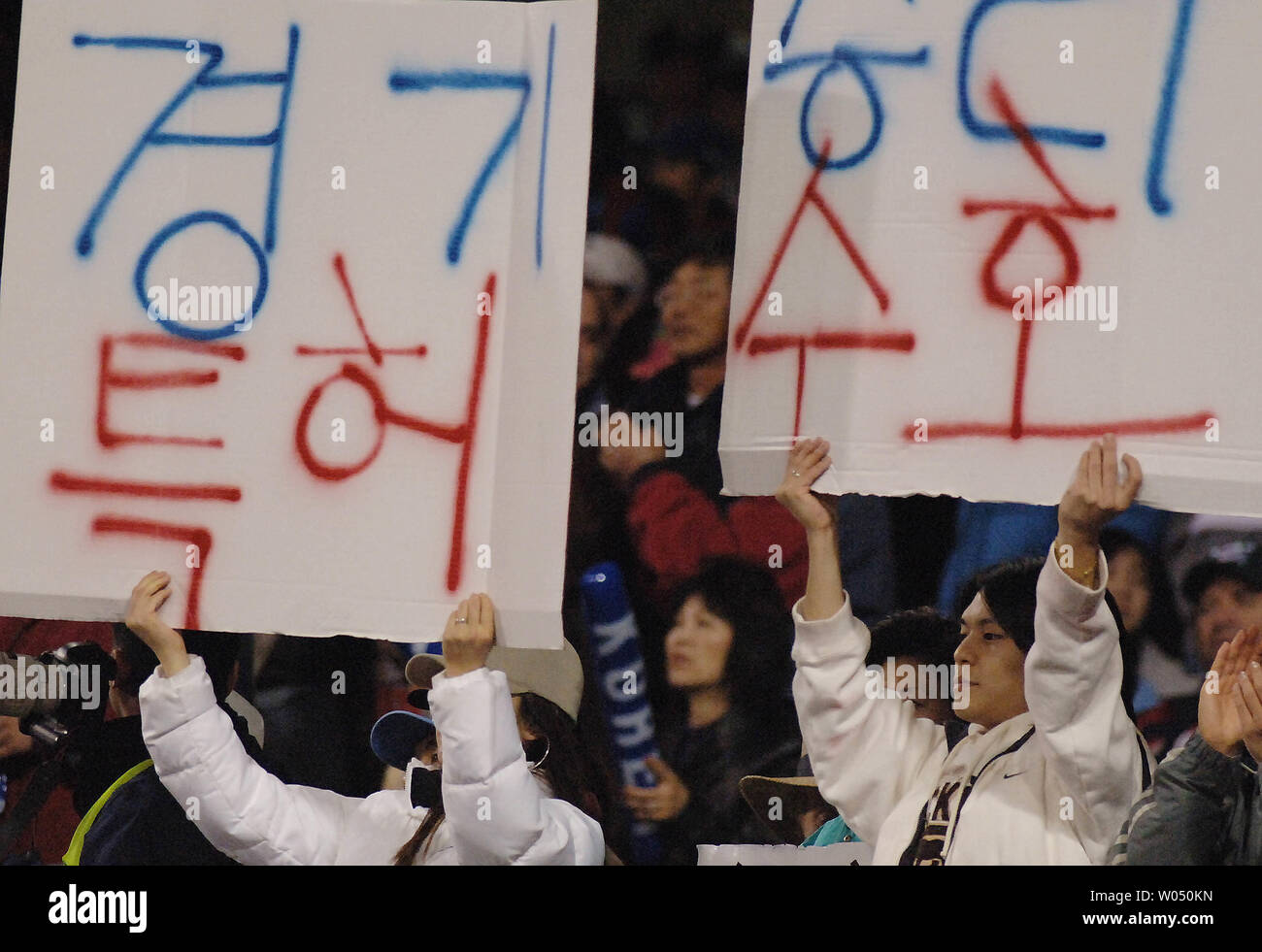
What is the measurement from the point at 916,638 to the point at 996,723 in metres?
0.34

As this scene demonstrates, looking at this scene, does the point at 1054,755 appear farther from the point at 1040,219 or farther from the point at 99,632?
the point at 99,632

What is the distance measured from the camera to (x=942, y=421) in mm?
2529

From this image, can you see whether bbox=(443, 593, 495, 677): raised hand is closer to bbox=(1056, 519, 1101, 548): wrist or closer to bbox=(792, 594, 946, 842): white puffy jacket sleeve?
bbox=(792, 594, 946, 842): white puffy jacket sleeve

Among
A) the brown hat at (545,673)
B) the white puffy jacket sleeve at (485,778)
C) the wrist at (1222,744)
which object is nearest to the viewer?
the wrist at (1222,744)

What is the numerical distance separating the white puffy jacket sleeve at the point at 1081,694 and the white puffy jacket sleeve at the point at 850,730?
28 centimetres

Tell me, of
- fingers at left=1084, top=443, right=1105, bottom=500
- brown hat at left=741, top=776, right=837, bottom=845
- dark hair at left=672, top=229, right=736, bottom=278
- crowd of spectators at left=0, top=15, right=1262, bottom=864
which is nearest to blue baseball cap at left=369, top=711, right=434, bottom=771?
crowd of spectators at left=0, top=15, right=1262, bottom=864

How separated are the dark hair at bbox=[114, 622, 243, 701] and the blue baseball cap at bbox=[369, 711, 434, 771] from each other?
16.5 inches

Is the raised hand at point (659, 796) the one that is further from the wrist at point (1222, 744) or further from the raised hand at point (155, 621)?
the wrist at point (1222, 744)

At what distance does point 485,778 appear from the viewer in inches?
100.0

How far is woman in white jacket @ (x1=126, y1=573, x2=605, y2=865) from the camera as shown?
Result: 254cm

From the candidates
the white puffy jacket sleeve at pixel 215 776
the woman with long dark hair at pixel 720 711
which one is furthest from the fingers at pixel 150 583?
the woman with long dark hair at pixel 720 711

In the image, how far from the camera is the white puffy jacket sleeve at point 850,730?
8.45 feet

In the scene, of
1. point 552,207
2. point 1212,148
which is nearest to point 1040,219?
point 1212,148

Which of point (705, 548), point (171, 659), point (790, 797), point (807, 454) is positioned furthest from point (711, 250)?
point (171, 659)
